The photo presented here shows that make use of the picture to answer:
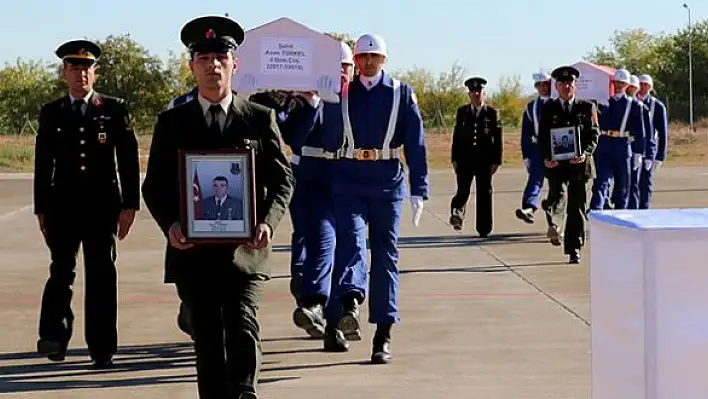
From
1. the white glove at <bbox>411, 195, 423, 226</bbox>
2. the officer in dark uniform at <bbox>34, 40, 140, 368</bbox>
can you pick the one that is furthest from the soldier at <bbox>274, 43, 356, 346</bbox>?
the officer in dark uniform at <bbox>34, 40, 140, 368</bbox>

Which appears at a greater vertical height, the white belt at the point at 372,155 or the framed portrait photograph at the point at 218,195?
the white belt at the point at 372,155

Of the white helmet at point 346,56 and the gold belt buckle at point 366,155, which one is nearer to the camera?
the gold belt buckle at point 366,155

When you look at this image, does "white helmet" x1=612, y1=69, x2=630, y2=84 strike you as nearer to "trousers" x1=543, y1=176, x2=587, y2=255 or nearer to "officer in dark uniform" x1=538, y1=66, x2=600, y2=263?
"trousers" x1=543, y1=176, x2=587, y2=255

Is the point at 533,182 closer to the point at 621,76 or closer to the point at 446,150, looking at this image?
the point at 621,76

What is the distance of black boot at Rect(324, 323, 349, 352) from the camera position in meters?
8.52

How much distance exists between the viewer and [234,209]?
19.2ft

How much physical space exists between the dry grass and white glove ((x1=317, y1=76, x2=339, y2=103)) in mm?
25552

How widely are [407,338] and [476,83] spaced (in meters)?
7.22

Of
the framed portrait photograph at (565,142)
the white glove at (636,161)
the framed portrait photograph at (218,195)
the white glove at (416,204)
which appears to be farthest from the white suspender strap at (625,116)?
the framed portrait photograph at (218,195)

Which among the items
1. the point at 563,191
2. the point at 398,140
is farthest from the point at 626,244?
the point at 563,191

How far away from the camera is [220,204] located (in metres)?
5.84

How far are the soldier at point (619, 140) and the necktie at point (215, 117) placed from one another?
29.3 feet

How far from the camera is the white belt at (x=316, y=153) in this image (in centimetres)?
847

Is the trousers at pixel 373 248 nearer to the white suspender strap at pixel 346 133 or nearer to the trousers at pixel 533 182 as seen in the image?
the white suspender strap at pixel 346 133
